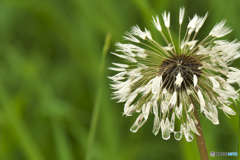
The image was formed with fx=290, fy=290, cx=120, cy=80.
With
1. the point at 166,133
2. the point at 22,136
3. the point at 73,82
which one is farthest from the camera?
the point at 73,82

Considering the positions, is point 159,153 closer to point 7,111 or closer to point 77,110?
point 77,110

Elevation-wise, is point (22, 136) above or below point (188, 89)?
below

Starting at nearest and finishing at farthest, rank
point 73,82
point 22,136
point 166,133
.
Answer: point 166,133 < point 22,136 < point 73,82

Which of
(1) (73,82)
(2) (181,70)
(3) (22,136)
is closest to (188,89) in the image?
(2) (181,70)

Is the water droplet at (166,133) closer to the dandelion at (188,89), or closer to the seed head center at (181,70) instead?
the dandelion at (188,89)

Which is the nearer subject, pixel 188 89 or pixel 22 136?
pixel 188 89

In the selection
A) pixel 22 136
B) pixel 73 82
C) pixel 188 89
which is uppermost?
pixel 73 82

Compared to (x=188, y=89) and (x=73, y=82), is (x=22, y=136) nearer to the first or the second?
(x=73, y=82)

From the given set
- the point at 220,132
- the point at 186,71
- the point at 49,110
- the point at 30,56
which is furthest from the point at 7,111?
the point at 220,132
